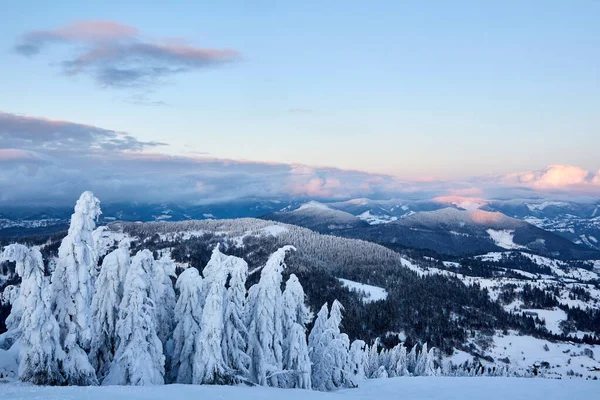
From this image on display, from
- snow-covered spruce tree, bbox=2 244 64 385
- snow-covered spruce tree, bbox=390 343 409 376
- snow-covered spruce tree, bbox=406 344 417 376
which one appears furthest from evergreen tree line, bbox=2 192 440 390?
snow-covered spruce tree, bbox=406 344 417 376

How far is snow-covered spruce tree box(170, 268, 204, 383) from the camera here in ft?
104

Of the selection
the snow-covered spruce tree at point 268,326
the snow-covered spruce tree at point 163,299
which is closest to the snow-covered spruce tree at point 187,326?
the snow-covered spruce tree at point 163,299

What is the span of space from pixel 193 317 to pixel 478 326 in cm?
19537

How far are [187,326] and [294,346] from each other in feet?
33.6

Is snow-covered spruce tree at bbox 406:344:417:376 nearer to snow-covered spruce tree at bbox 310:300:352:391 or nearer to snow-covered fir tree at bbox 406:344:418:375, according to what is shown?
snow-covered fir tree at bbox 406:344:418:375

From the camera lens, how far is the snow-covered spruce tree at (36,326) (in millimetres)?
22344

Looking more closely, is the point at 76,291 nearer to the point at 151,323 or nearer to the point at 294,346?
the point at 151,323

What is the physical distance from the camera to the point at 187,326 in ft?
104

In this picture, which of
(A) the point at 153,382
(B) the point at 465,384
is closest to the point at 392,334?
(B) the point at 465,384

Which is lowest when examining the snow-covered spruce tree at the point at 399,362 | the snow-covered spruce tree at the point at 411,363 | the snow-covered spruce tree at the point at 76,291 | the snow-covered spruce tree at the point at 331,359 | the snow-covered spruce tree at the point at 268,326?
the snow-covered spruce tree at the point at 411,363

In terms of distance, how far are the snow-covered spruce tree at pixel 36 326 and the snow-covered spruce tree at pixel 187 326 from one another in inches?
397

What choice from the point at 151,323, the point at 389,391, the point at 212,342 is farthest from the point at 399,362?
the point at 151,323

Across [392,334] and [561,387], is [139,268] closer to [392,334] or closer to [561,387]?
[561,387]

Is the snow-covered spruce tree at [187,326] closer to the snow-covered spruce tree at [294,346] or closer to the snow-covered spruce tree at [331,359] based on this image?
the snow-covered spruce tree at [294,346]
